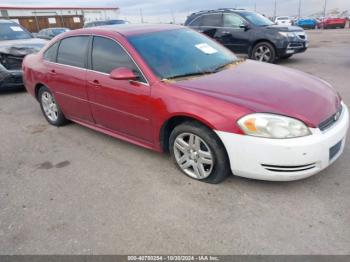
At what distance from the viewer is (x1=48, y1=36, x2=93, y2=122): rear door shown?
421cm

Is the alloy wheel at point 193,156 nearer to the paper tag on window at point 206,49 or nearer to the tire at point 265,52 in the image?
the paper tag on window at point 206,49

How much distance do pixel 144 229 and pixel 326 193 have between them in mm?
1731

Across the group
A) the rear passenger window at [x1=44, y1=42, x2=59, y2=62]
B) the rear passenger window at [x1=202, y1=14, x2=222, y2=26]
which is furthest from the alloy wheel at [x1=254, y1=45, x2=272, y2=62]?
the rear passenger window at [x1=44, y1=42, x2=59, y2=62]

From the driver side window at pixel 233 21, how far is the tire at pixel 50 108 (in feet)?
21.8

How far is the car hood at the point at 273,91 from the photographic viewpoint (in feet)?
9.29

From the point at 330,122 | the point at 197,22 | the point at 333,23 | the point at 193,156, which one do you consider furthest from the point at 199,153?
the point at 333,23

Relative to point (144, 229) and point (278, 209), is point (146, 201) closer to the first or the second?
point (144, 229)

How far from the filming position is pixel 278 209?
9.18 ft

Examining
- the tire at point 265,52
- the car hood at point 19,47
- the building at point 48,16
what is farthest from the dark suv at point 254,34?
the building at point 48,16

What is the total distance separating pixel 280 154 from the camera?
2703 millimetres

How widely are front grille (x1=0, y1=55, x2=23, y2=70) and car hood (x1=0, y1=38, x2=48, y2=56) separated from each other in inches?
3.8

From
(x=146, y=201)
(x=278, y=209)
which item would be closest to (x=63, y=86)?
(x=146, y=201)

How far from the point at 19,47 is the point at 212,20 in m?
5.91

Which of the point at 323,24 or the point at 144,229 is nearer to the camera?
the point at 144,229
